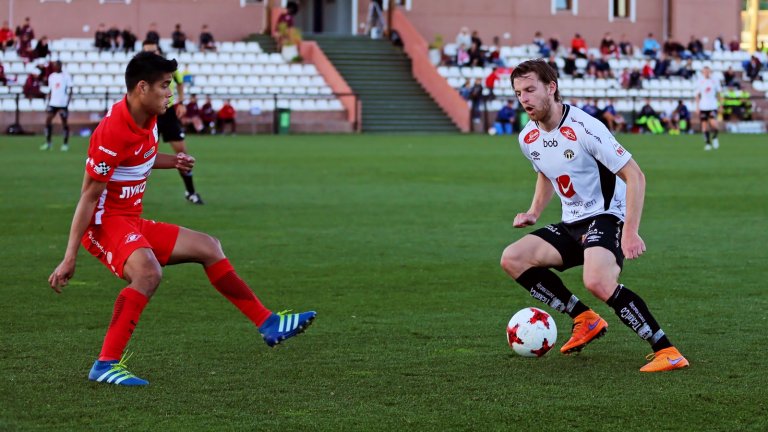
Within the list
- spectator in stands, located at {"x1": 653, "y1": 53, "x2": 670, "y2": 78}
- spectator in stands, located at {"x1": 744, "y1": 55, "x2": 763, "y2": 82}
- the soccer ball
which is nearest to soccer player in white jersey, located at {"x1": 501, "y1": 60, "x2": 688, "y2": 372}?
the soccer ball

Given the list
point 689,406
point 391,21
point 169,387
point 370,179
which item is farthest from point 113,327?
point 391,21

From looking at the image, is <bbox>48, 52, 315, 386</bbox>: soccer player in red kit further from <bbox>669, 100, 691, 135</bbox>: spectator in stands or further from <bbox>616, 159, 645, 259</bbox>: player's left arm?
<bbox>669, 100, 691, 135</bbox>: spectator in stands

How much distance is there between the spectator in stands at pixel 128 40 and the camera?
1737 inches

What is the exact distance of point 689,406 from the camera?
585cm

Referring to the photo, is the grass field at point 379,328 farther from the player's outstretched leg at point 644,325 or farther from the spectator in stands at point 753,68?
the spectator in stands at point 753,68

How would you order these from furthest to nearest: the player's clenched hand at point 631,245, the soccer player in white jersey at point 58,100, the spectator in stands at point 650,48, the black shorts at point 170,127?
the spectator in stands at point 650,48 < the soccer player in white jersey at point 58,100 < the black shorts at point 170,127 < the player's clenched hand at point 631,245

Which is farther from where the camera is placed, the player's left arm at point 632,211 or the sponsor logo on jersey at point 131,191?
the sponsor logo on jersey at point 131,191

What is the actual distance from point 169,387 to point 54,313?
256 centimetres

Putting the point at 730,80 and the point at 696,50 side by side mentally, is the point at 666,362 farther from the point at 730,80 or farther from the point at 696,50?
the point at 696,50

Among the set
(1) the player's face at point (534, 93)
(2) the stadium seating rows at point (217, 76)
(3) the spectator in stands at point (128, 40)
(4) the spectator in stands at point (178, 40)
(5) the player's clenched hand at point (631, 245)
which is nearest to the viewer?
(5) the player's clenched hand at point (631, 245)

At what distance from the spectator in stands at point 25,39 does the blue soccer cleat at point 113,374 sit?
37694 millimetres

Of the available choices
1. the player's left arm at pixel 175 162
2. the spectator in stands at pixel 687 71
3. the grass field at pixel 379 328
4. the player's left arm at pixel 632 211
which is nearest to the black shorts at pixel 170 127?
the grass field at pixel 379 328

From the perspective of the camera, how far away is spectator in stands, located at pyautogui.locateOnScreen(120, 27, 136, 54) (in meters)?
44.1

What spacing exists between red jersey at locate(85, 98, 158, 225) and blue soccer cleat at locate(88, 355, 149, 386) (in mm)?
752
